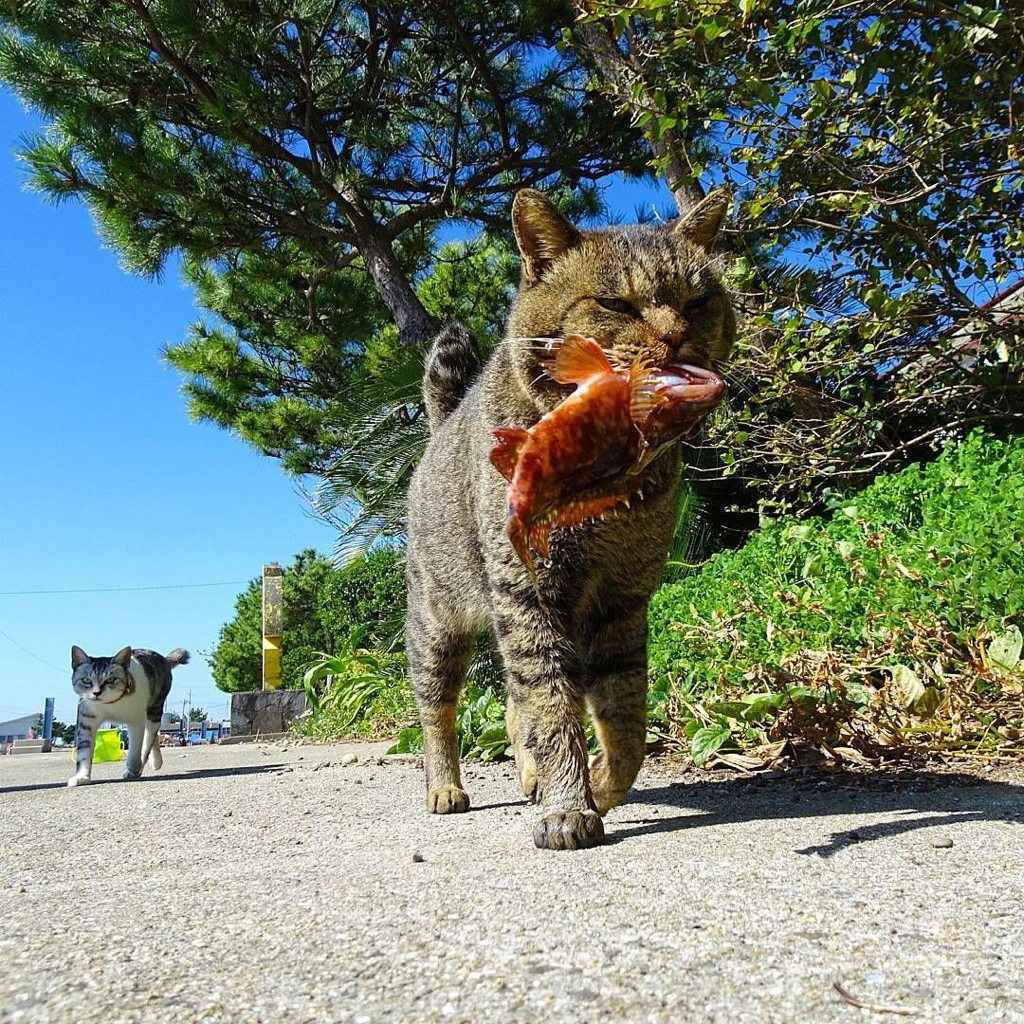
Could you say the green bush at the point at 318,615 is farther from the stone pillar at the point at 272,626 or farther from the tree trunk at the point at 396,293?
the tree trunk at the point at 396,293

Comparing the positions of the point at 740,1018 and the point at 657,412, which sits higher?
the point at 657,412

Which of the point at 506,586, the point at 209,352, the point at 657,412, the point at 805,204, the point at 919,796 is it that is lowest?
the point at 919,796

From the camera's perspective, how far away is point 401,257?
413 inches

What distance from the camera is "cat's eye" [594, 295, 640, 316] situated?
258cm

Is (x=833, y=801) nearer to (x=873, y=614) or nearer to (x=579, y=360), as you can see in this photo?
(x=873, y=614)

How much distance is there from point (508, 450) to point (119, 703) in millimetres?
4856

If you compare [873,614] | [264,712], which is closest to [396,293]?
[873,614]

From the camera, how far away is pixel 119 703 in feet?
19.0

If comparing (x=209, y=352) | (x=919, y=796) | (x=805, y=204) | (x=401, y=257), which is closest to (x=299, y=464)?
(x=209, y=352)

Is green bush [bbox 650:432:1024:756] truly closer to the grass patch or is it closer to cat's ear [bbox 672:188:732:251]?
the grass patch

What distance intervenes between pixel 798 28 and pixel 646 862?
11.2 feet

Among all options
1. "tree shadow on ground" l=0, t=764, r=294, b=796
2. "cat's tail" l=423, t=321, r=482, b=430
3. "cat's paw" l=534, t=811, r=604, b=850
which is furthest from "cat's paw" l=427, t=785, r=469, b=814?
"tree shadow on ground" l=0, t=764, r=294, b=796

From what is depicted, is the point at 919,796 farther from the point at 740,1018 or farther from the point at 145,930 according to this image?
the point at 145,930

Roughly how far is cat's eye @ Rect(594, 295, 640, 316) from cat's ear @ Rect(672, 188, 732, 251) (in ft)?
1.40
